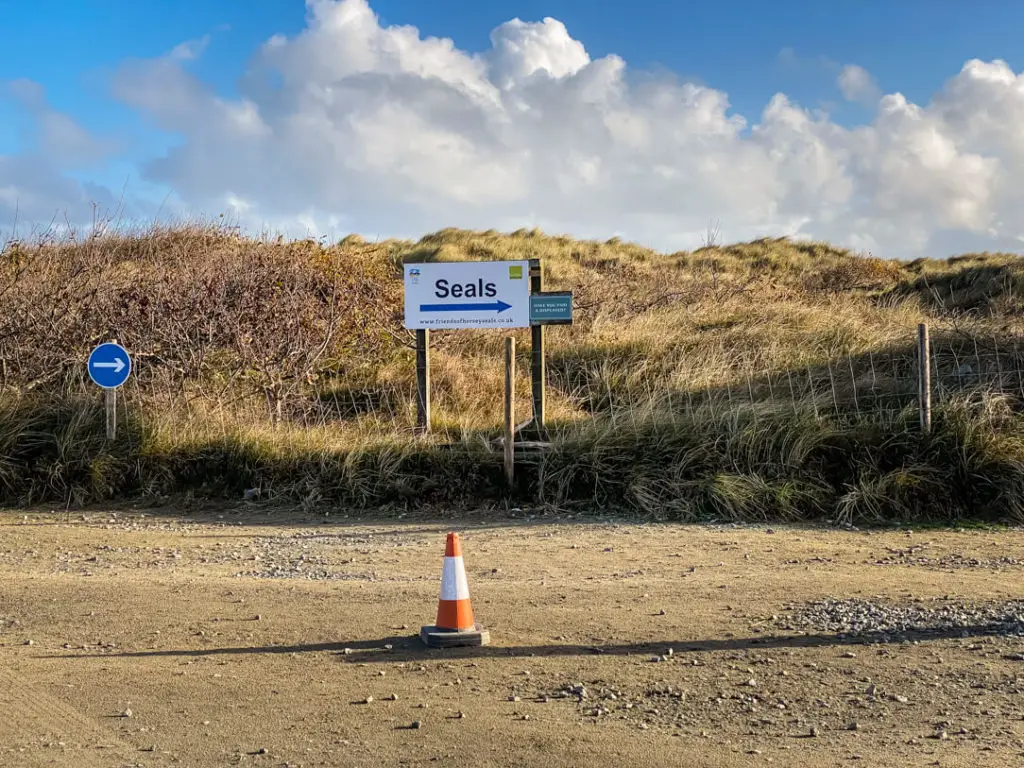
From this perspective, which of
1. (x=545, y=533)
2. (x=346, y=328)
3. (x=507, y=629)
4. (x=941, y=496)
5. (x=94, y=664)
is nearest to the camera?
(x=94, y=664)

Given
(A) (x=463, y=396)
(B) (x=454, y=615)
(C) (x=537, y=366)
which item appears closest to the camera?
(B) (x=454, y=615)

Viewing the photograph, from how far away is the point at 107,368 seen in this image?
1240 cm

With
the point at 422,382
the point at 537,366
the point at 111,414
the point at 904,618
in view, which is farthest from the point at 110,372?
the point at 904,618

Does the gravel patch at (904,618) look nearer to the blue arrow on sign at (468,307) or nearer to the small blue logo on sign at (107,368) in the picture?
the blue arrow on sign at (468,307)

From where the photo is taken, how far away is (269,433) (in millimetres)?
12289

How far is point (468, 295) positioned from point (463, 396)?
1.83m

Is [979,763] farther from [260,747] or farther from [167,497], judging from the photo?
[167,497]

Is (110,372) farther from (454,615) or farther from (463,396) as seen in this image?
(454,615)

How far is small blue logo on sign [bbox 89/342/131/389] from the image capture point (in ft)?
40.5

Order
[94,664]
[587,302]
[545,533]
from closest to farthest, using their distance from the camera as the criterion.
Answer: [94,664] → [545,533] → [587,302]

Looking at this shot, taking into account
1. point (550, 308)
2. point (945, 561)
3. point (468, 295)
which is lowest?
point (945, 561)

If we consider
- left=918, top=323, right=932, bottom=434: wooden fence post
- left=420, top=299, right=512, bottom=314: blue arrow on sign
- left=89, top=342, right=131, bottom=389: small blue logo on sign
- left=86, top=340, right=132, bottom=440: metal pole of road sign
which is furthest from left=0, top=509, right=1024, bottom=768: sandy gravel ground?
left=420, top=299, right=512, bottom=314: blue arrow on sign

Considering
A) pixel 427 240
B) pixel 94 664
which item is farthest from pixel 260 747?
pixel 427 240

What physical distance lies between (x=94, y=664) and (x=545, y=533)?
4.96m
